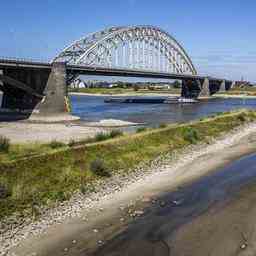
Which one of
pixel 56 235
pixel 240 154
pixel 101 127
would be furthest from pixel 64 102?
pixel 56 235

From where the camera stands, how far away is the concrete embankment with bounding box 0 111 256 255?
17484 mm

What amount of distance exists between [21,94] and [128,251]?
200 ft

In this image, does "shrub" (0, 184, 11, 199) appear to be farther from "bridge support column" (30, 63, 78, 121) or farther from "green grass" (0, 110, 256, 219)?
"bridge support column" (30, 63, 78, 121)

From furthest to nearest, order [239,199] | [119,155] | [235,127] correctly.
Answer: [235,127] → [119,155] → [239,199]

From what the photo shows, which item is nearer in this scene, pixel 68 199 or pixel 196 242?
pixel 196 242

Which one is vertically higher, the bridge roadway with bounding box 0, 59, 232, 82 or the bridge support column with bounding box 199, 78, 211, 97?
the bridge roadway with bounding box 0, 59, 232, 82

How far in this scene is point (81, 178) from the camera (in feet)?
77.7

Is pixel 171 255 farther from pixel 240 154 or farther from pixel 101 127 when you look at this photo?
pixel 101 127

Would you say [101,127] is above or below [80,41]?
below

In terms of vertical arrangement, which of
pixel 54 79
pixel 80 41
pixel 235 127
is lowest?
pixel 235 127

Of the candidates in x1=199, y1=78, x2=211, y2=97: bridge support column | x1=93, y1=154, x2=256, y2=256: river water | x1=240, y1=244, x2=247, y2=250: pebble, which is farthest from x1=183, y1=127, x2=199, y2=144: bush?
x1=199, y1=78, x2=211, y2=97: bridge support column

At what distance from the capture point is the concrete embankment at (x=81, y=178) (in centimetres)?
1748

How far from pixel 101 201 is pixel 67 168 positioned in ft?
14.2

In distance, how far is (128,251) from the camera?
15188 millimetres
